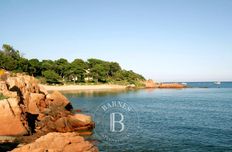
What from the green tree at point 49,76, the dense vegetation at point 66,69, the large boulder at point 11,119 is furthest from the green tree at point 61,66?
the large boulder at point 11,119

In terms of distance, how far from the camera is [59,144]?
23.2 meters

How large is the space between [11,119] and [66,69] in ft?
358

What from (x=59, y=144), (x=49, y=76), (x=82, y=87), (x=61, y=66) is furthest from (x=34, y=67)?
(x=59, y=144)

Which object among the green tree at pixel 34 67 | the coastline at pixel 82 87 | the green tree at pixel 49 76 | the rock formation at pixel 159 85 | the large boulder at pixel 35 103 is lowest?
the large boulder at pixel 35 103

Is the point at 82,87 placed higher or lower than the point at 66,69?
lower

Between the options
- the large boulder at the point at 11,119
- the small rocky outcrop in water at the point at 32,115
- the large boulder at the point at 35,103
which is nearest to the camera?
the large boulder at the point at 11,119

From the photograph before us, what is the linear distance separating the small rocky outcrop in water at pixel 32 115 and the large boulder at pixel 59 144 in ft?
1.15

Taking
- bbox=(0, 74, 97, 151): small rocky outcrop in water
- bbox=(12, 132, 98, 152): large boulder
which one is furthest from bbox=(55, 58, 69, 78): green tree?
bbox=(12, 132, 98, 152): large boulder

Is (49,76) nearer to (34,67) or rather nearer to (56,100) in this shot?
(34,67)

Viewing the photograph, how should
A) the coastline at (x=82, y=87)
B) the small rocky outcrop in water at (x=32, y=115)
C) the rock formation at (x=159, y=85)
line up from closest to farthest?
1. the small rocky outcrop in water at (x=32, y=115)
2. the coastline at (x=82, y=87)
3. the rock formation at (x=159, y=85)

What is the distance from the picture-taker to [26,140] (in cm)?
3150

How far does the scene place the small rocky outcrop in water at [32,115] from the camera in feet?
109

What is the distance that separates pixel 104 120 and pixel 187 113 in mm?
19161

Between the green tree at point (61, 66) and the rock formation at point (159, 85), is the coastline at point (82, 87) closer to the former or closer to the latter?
the green tree at point (61, 66)
